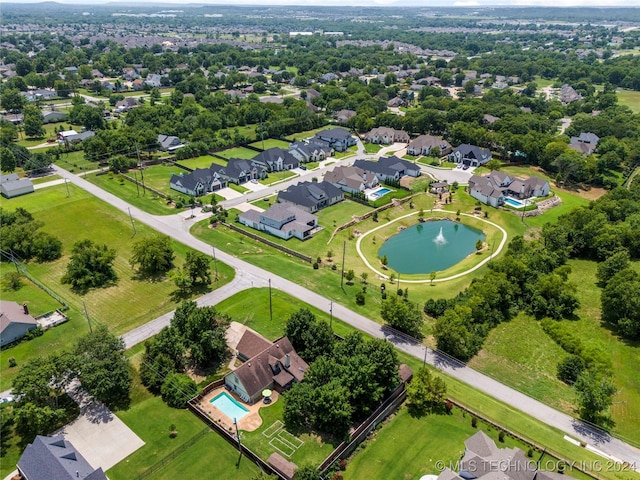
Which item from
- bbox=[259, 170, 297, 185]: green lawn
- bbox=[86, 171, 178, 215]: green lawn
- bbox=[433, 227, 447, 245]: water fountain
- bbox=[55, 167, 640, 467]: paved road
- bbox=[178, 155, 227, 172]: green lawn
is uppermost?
bbox=[178, 155, 227, 172]: green lawn

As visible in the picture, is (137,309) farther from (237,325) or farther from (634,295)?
(634,295)

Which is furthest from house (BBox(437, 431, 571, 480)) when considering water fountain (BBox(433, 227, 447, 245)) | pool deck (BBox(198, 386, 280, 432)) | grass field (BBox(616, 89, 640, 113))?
grass field (BBox(616, 89, 640, 113))

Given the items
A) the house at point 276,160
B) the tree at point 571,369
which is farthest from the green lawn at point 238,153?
the tree at point 571,369

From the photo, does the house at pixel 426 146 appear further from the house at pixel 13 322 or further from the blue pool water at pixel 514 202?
the house at pixel 13 322

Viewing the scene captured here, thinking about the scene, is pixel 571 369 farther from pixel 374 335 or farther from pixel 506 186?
pixel 506 186

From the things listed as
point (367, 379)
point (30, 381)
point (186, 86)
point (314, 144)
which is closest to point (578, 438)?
point (367, 379)

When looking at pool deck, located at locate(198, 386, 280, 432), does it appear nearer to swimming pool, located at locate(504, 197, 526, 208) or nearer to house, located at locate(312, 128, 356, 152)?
swimming pool, located at locate(504, 197, 526, 208)
